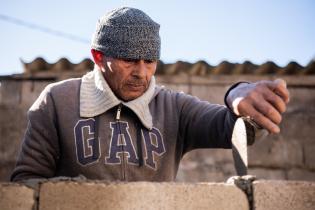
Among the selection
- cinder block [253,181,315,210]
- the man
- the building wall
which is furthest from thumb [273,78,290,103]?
the building wall

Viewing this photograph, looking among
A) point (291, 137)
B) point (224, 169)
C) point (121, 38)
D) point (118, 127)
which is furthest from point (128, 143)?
point (291, 137)

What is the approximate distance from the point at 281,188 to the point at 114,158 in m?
1.00

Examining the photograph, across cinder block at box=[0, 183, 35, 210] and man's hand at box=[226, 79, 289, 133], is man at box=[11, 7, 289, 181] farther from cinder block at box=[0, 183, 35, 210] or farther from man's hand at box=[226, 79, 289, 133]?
cinder block at box=[0, 183, 35, 210]

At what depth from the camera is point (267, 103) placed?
1.81m

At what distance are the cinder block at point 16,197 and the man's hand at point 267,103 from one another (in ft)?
2.83

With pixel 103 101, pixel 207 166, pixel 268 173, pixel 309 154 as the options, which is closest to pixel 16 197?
pixel 103 101

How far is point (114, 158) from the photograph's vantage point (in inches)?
97.2

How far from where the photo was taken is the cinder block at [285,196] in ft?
5.59

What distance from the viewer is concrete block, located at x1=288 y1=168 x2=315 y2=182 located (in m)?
5.12

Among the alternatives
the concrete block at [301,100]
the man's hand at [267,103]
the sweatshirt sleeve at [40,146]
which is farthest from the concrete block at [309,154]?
the man's hand at [267,103]

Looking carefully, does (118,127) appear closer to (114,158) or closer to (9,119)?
(114,158)

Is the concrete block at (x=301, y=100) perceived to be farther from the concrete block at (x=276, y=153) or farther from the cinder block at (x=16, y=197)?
the cinder block at (x=16, y=197)

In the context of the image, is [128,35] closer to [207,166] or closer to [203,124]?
[203,124]

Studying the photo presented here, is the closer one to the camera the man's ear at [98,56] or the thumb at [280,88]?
the thumb at [280,88]
